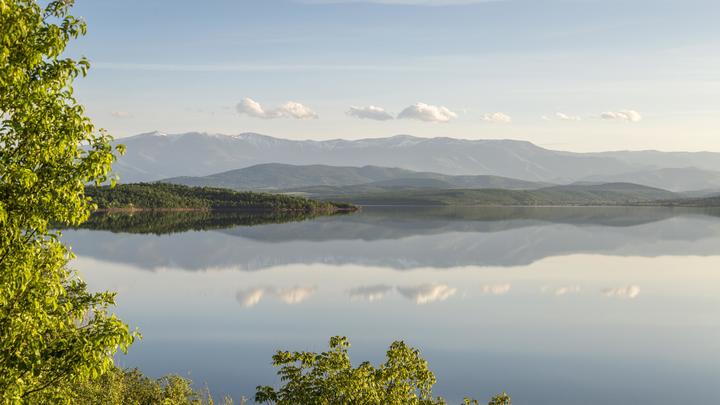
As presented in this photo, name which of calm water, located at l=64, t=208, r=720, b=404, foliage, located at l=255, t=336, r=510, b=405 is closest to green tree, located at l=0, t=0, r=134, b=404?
foliage, located at l=255, t=336, r=510, b=405

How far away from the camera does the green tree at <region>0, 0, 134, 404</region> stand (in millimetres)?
15664

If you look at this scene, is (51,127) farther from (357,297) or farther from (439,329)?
(357,297)

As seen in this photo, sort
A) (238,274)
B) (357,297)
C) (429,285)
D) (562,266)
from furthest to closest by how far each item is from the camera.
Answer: (562,266)
(238,274)
(429,285)
(357,297)

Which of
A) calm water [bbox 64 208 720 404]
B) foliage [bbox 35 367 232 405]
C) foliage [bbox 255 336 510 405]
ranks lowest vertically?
calm water [bbox 64 208 720 404]

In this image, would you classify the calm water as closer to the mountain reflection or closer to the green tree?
the mountain reflection

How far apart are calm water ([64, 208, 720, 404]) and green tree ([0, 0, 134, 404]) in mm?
17730

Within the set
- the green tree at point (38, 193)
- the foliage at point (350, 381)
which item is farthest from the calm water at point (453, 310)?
the green tree at point (38, 193)

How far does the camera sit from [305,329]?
157 ft

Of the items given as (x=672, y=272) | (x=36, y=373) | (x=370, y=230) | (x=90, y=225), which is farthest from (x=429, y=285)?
(x=90, y=225)

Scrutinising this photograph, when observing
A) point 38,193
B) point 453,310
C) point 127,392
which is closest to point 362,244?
point 453,310

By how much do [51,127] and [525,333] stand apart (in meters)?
38.3

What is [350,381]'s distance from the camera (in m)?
18.8

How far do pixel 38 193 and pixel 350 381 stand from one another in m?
10.4

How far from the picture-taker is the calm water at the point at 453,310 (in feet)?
118
